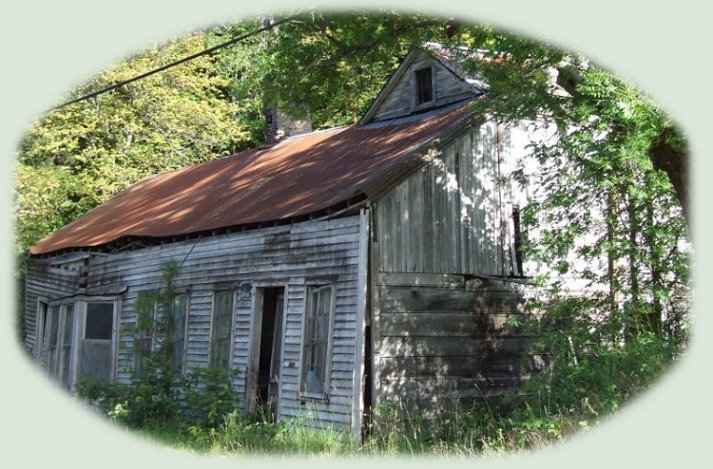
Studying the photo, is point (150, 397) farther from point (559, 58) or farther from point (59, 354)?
point (559, 58)

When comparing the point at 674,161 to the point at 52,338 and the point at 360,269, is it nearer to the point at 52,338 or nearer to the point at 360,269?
the point at 360,269

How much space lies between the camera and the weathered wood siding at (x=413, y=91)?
1684cm

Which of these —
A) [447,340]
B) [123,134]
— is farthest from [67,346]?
[123,134]

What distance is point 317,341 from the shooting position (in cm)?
1425

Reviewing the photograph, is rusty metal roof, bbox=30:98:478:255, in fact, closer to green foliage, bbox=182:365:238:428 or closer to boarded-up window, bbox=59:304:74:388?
boarded-up window, bbox=59:304:74:388

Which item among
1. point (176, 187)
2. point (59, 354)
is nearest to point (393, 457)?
point (59, 354)

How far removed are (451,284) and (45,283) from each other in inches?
502

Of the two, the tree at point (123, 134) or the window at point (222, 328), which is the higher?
the tree at point (123, 134)

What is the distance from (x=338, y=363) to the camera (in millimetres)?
13648

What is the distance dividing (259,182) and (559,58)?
8.32 meters

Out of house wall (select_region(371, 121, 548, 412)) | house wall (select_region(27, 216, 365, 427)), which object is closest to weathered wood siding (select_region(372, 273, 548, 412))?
house wall (select_region(371, 121, 548, 412))

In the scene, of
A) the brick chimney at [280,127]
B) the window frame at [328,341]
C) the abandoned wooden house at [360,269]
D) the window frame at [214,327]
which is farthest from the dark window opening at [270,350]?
the brick chimney at [280,127]

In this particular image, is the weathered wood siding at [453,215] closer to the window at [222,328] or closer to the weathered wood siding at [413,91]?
the weathered wood siding at [413,91]

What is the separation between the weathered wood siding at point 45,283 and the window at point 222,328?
5.72 m
